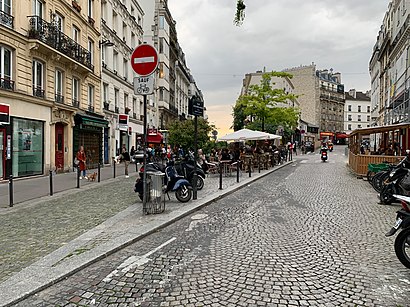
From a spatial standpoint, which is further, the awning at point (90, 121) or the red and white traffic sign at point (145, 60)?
the awning at point (90, 121)

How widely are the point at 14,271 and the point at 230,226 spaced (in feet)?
12.5

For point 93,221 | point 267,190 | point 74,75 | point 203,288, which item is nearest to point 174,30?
point 74,75

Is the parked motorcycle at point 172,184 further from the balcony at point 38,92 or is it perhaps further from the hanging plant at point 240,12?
the balcony at point 38,92

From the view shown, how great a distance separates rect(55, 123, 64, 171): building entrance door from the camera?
18484 millimetres

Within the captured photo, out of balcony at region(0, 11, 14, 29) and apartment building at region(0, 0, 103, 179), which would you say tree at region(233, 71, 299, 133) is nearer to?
apartment building at region(0, 0, 103, 179)

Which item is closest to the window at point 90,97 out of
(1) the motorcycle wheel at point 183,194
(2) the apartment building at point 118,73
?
(2) the apartment building at point 118,73

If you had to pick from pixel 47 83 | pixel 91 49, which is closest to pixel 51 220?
pixel 47 83

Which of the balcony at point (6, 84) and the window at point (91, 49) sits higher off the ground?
the window at point (91, 49)

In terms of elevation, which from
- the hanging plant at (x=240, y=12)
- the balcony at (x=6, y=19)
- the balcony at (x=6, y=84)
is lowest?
the hanging plant at (x=240, y=12)

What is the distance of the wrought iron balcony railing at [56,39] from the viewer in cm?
1569

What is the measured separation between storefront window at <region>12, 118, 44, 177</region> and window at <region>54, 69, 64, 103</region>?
2167mm

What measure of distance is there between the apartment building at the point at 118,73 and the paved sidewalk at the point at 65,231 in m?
14.7

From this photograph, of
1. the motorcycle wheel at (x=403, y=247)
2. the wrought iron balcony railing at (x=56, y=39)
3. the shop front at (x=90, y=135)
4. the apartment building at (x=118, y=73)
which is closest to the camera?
the motorcycle wheel at (x=403, y=247)

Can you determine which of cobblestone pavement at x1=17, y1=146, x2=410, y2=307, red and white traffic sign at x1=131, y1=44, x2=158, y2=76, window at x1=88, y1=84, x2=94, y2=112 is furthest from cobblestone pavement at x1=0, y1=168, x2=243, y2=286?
window at x1=88, y1=84, x2=94, y2=112
